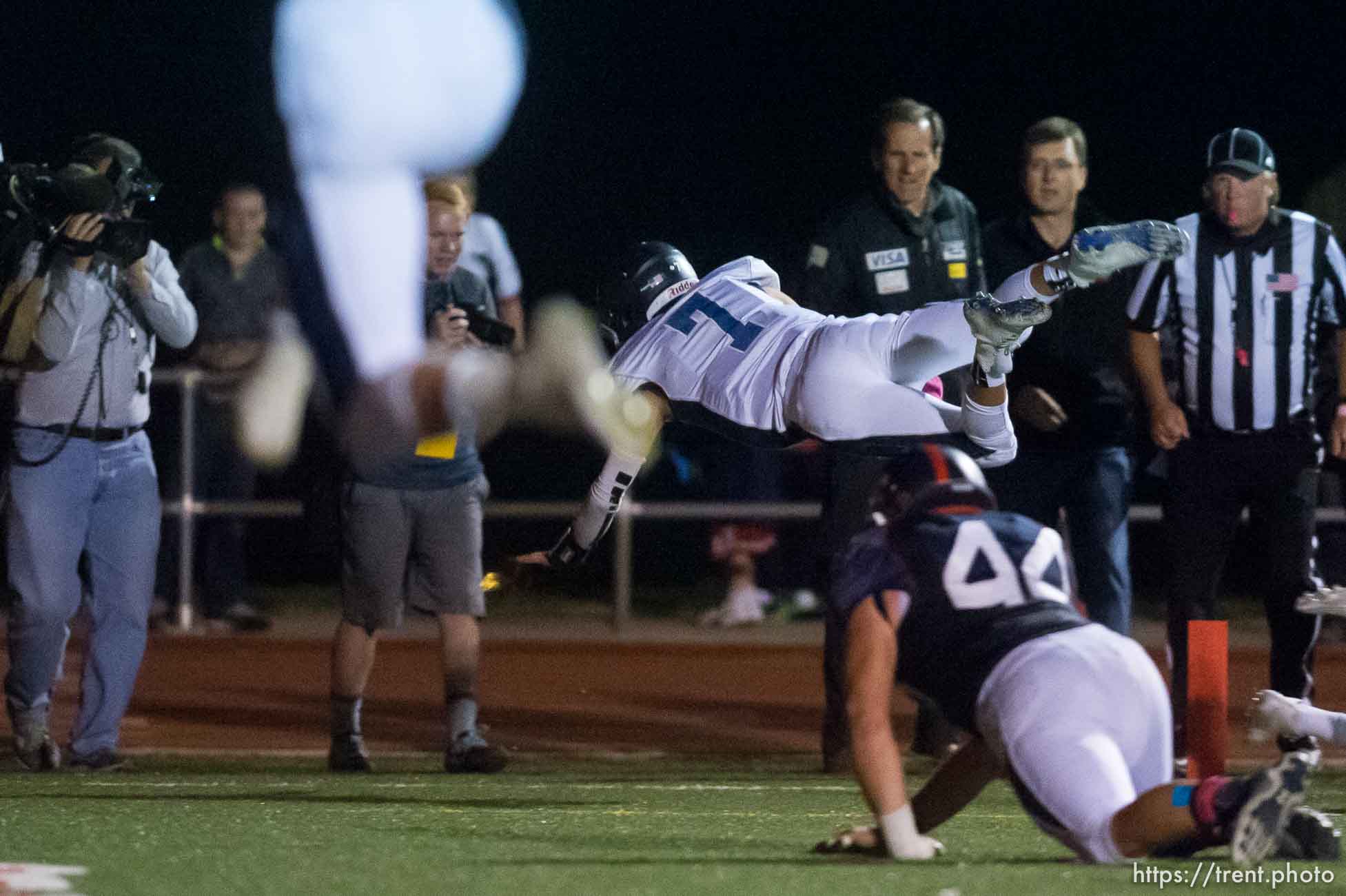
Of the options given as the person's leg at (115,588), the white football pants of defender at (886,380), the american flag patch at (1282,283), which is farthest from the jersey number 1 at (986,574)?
the person's leg at (115,588)

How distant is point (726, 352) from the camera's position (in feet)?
22.6

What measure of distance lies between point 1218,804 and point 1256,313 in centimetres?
340

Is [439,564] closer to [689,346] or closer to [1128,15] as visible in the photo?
[689,346]

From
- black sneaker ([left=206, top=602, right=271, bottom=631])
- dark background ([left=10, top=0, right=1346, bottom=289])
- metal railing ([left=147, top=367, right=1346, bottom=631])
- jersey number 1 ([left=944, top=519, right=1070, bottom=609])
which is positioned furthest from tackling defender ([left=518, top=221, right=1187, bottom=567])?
dark background ([left=10, top=0, right=1346, bottom=289])

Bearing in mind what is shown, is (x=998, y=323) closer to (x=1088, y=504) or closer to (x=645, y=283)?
(x=645, y=283)

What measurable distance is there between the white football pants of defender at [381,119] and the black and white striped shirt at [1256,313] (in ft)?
50.9

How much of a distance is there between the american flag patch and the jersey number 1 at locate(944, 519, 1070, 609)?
9.72ft

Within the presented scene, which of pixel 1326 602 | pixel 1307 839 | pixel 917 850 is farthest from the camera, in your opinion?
pixel 1326 602

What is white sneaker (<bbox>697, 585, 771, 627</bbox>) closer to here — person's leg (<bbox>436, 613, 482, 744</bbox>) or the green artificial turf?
the green artificial turf

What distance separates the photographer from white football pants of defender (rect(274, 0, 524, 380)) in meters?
23.8

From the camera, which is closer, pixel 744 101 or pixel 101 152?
pixel 101 152

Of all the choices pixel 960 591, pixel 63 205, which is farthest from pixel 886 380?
pixel 63 205

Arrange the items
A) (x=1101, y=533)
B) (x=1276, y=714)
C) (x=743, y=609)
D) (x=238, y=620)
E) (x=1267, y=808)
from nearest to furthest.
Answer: (x=1267, y=808), (x=1276, y=714), (x=1101, y=533), (x=238, y=620), (x=743, y=609)

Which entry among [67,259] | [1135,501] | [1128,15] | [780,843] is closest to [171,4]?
[1128,15]
